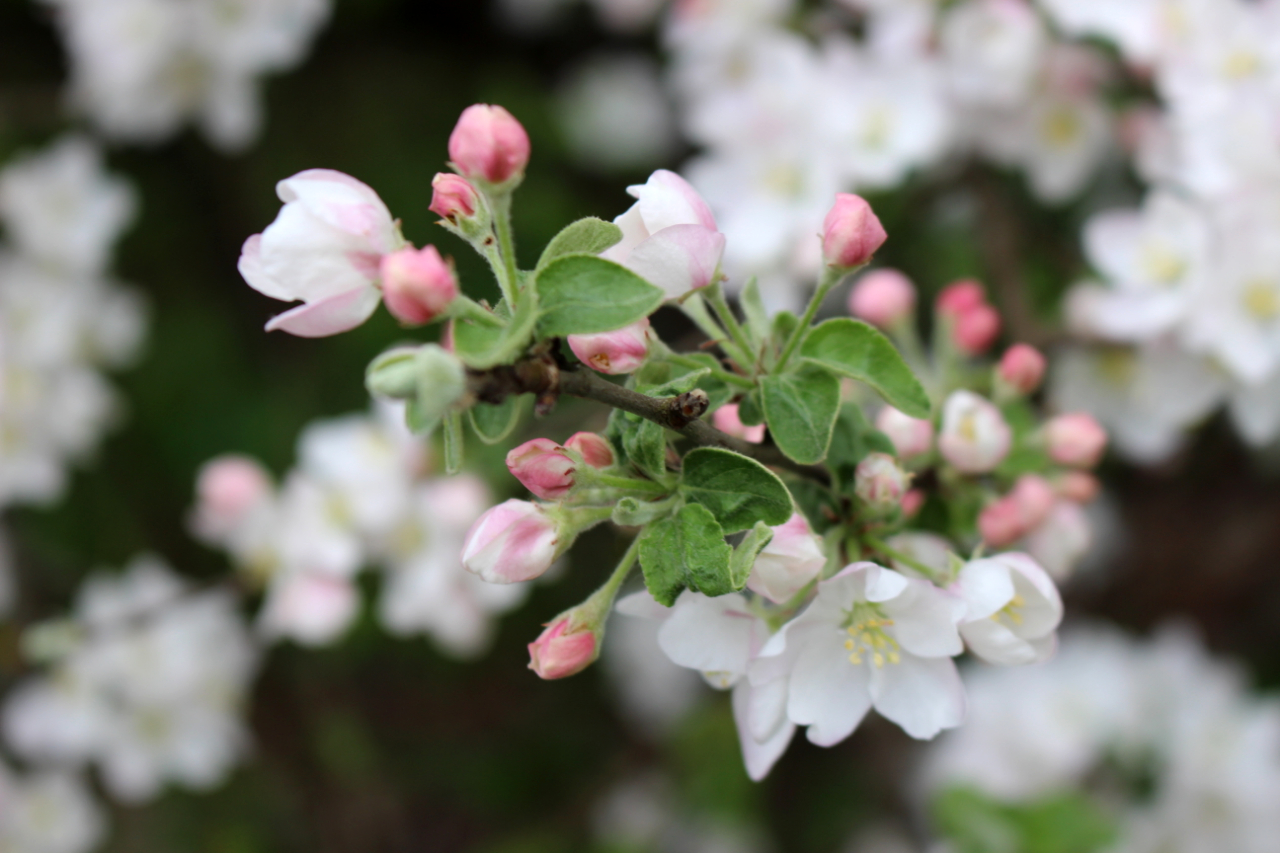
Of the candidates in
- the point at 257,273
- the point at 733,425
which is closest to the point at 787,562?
the point at 733,425

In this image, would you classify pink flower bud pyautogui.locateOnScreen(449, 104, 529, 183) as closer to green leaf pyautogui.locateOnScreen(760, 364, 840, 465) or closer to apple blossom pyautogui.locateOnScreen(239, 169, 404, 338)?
apple blossom pyautogui.locateOnScreen(239, 169, 404, 338)

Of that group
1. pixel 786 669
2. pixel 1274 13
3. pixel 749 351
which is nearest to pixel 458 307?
pixel 749 351

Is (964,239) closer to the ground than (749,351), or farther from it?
closer to the ground

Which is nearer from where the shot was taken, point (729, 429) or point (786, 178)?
point (729, 429)

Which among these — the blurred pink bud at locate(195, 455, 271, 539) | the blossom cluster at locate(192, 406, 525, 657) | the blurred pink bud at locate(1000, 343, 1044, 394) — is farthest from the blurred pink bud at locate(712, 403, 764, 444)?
the blurred pink bud at locate(195, 455, 271, 539)

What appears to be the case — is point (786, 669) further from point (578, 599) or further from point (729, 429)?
point (578, 599)

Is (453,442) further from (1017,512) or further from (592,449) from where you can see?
(1017,512)

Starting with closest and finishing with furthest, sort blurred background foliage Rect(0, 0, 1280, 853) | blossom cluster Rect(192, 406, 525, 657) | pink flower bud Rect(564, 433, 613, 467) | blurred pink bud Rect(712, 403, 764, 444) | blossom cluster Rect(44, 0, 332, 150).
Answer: pink flower bud Rect(564, 433, 613, 467)
blurred pink bud Rect(712, 403, 764, 444)
blossom cluster Rect(192, 406, 525, 657)
blossom cluster Rect(44, 0, 332, 150)
blurred background foliage Rect(0, 0, 1280, 853)
